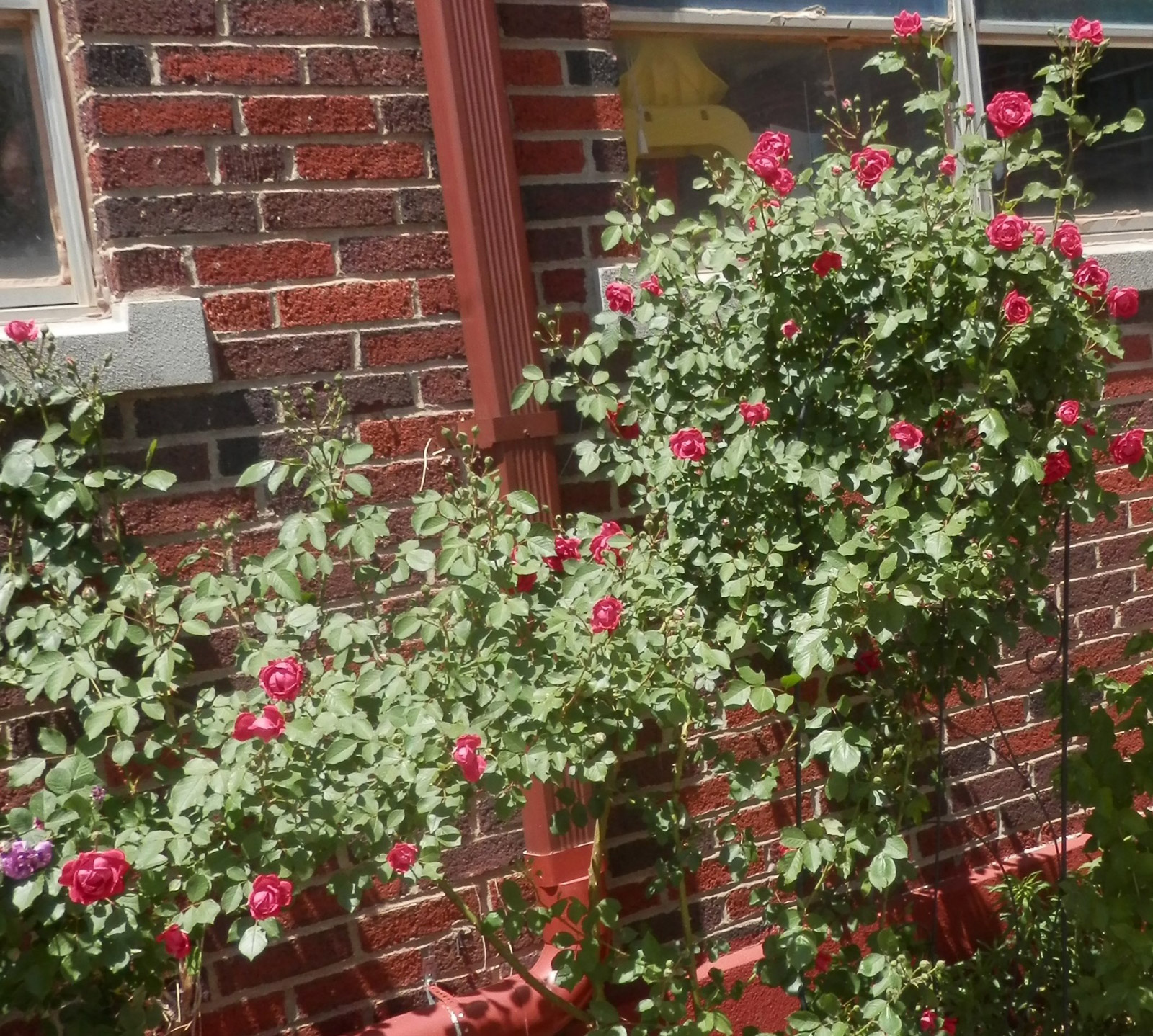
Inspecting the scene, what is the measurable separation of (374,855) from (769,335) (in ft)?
Result: 3.85

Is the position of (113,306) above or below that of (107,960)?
above

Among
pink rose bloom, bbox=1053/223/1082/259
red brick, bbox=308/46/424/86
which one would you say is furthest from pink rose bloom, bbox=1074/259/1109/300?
red brick, bbox=308/46/424/86

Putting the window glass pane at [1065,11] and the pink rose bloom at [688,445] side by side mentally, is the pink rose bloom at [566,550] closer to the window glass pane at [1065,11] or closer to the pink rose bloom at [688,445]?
the pink rose bloom at [688,445]

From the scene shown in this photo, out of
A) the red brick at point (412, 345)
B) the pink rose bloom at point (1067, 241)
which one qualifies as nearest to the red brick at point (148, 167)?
the red brick at point (412, 345)

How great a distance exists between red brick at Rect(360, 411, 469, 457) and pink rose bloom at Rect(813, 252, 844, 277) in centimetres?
78

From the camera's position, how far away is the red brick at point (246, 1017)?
247 centimetres

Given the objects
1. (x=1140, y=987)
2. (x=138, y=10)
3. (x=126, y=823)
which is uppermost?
(x=138, y=10)

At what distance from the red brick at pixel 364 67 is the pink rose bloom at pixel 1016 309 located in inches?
48.1

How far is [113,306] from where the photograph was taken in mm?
2453

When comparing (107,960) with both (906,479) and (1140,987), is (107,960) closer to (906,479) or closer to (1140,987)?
(906,479)

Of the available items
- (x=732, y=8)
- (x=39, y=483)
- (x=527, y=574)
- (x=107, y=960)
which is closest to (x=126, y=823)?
(x=107, y=960)

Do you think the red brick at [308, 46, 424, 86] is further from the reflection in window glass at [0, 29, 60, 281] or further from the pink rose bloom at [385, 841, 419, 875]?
the pink rose bloom at [385, 841, 419, 875]

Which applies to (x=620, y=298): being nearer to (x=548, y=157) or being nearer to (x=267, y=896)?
(x=548, y=157)

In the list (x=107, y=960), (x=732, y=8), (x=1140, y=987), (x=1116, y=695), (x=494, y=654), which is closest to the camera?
(x=107, y=960)
